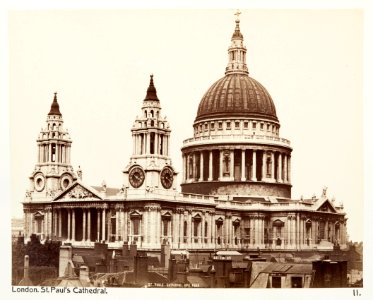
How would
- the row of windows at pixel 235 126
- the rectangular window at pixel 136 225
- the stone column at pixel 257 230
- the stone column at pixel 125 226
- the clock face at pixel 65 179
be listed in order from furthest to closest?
1. the row of windows at pixel 235 126
2. the stone column at pixel 257 230
3. the clock face at pixel 65 179
4. the rectangular window at pixel 136 225
5. the stone column at pixel 125 226

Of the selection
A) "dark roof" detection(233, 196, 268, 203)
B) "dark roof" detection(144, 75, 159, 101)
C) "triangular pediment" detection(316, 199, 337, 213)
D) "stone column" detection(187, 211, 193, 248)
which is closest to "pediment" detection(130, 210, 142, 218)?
"stone column" detection(187, 211, 193, 248)

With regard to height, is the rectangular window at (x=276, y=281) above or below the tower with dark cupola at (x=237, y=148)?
below

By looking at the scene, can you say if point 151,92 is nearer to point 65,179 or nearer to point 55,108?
point 55,108

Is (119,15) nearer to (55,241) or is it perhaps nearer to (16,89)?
(16,89)

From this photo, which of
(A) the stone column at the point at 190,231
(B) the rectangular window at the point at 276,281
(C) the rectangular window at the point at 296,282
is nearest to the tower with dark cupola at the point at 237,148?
(A) the stone column at the point at 190,231

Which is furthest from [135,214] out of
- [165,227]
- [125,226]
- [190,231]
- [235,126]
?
[235,126]

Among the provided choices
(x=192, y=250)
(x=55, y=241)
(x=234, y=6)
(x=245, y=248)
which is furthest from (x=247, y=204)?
(x=234, y=6)

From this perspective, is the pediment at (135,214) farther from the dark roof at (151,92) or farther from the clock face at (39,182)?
the dark roof at (151,92)
